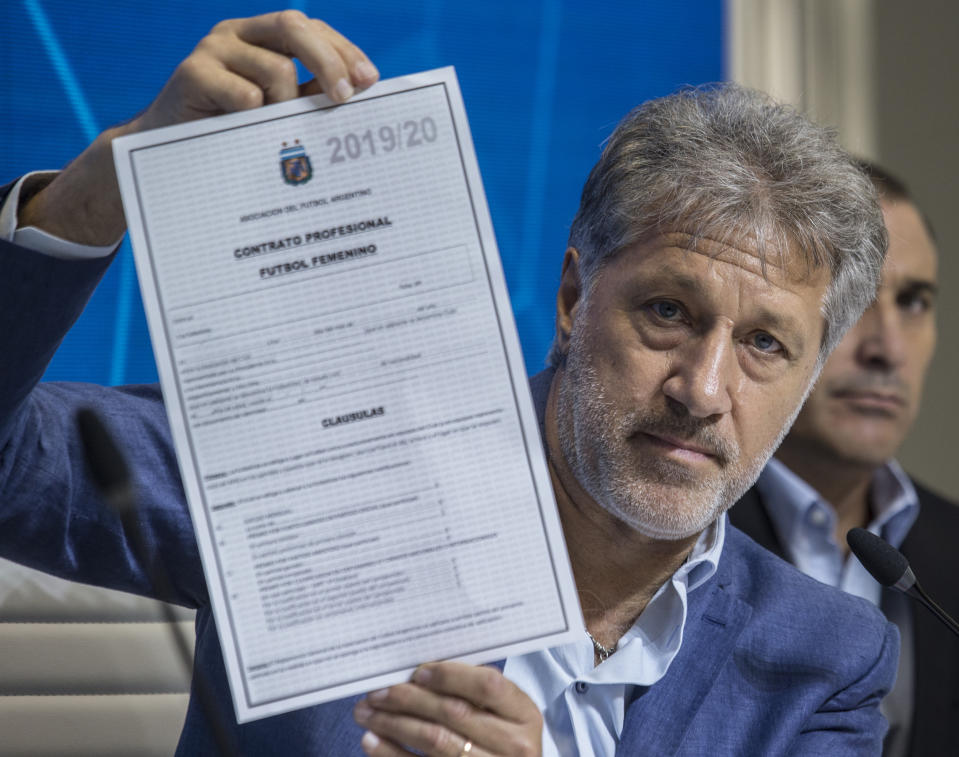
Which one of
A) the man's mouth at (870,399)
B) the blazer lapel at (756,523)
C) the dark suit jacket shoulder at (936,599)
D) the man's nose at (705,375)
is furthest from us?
the man's mouth at (870,399)

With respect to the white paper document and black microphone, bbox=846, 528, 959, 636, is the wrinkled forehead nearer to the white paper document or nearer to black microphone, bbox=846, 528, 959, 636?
black microphone, bbox=846, 528, 959, 636

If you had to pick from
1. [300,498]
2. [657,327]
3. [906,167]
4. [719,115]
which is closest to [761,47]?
[906,167]

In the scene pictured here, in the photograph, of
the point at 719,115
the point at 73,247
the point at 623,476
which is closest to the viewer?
the point at 73,247

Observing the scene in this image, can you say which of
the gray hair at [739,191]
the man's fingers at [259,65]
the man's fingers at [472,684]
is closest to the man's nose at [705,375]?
the gray hair at [739,191]

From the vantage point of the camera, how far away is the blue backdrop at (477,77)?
190 cm

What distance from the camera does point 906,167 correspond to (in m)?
3.17

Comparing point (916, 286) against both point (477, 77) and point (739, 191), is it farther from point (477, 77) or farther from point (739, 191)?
point (739, 191)

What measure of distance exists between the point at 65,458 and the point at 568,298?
0.68 m

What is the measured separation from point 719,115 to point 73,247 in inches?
32.1

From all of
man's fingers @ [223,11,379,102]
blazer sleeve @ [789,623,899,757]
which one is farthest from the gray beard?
man's fingers @ [223,11,379,102]

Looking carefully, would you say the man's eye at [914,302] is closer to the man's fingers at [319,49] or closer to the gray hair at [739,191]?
the gray hair at [739,191]

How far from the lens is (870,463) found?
2.35m

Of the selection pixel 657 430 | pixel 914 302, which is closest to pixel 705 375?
pixel 657 430

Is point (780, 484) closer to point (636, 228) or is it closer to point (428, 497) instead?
point (636, 228)
